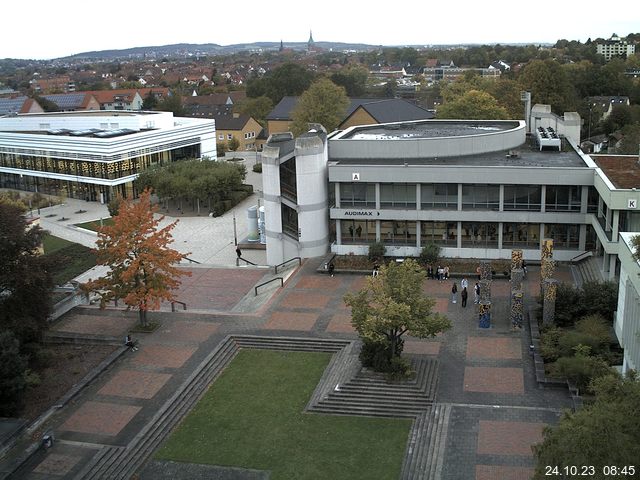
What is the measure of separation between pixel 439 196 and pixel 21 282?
24.5 metres

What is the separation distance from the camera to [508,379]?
1107 inches

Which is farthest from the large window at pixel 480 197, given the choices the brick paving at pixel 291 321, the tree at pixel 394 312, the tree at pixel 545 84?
the tree at pixel 545 84

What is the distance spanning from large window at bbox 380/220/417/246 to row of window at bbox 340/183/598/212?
1.09 metres

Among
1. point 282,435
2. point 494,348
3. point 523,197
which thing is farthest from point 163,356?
point 523,197

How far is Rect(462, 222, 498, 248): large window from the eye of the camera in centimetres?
4322

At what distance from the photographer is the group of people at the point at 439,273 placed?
40.4 m

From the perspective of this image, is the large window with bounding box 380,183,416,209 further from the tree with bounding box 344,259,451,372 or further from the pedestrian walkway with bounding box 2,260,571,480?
the tree with bounding box 344,259,451,372

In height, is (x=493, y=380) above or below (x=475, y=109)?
below

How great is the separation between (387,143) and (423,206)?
539 cm

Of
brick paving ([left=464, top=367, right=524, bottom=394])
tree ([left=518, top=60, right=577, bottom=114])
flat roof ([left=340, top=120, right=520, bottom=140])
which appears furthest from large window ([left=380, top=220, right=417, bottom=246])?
tree ([left=518, top=60, right=577, bottom=114])

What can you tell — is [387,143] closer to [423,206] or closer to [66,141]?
[423,206]

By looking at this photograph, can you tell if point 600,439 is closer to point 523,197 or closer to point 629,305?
point 629,305

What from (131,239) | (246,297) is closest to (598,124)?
(246,297)

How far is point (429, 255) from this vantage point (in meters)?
42.5
